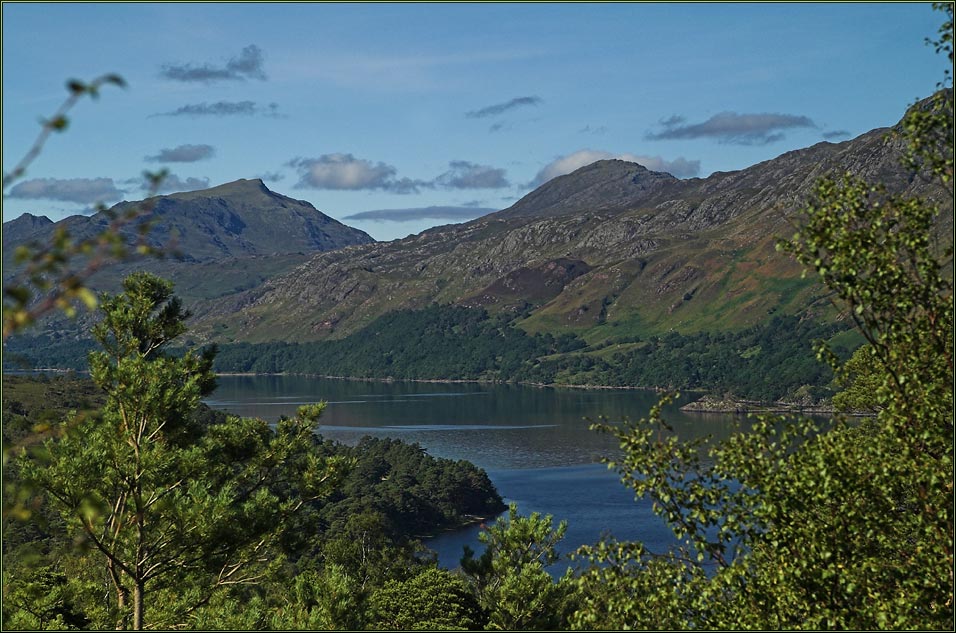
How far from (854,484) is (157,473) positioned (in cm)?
1777

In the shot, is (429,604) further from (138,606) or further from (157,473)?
(157,473)

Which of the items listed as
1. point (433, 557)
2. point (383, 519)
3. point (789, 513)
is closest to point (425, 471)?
point (383, 519)

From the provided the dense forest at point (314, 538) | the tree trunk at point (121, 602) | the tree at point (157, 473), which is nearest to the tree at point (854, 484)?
the dense forest at point (314, 538)

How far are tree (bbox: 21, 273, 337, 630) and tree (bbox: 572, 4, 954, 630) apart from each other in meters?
13.1

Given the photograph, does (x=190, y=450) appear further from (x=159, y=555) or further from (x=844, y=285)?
(x=844, y=285)

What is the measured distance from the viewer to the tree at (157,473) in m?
25.8

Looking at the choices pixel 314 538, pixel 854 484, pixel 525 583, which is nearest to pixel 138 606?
pixel 314 538

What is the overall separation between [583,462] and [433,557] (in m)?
78.1

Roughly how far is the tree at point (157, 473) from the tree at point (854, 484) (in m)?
13.1

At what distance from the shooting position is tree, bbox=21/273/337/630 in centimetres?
2578

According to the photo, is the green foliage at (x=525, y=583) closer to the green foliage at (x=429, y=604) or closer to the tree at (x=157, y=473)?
the green foliage at (x=429, y=604)

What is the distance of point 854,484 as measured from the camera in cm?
1648

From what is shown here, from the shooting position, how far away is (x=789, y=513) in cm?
1669

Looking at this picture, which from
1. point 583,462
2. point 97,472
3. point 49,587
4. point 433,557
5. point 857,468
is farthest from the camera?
point 583,462
